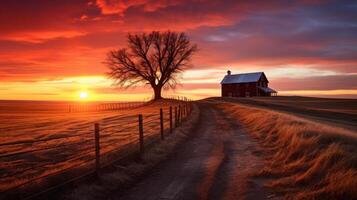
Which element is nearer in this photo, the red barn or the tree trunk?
the tree trunk

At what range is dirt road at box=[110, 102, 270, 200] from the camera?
9141mm

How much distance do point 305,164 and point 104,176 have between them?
21.5 feet

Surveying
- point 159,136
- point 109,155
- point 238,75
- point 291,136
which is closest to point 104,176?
point 109,155

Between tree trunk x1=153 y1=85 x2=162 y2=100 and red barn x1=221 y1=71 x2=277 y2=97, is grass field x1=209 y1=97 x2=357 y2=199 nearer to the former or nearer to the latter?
tree trunk x1=153 y1=85 x2=162 y2=100

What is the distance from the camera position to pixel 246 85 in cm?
10150

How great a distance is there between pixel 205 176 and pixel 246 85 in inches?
3652

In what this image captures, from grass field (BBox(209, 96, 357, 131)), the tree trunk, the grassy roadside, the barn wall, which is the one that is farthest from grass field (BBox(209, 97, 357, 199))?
the barn wall

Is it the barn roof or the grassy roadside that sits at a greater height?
the barn roof

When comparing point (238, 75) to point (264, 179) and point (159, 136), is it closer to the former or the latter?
point (159, 136)

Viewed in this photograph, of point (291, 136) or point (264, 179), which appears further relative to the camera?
point (291, 136)

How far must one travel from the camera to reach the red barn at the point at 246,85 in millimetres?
100312

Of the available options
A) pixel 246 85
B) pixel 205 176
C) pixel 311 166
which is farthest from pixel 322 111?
pixel 246 85

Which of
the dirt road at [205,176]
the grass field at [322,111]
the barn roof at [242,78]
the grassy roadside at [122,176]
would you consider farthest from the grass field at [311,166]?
the barn roof at [242,78]

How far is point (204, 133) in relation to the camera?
22.3 m
